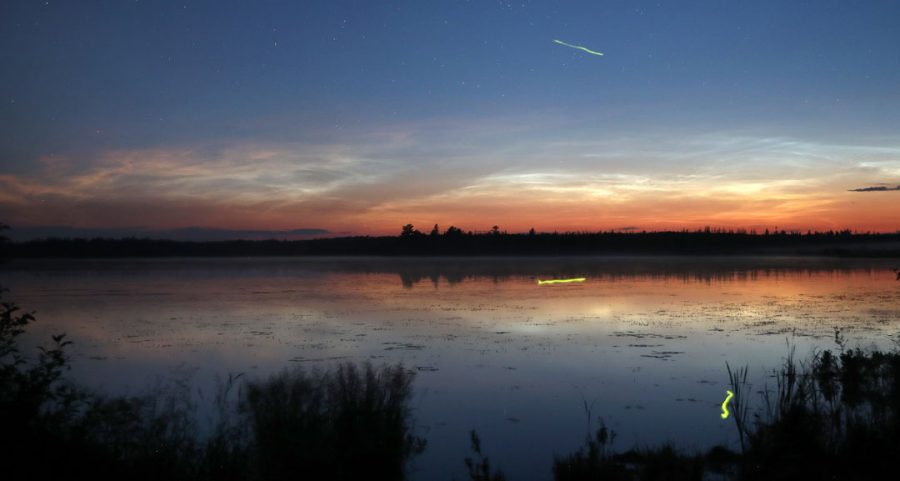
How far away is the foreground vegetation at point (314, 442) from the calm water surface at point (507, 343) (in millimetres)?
527

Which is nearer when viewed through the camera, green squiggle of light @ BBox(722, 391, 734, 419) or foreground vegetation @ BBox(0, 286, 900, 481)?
foreground vegetation @ BBox(0, 286, 900, 481)

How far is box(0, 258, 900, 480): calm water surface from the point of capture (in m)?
7.61

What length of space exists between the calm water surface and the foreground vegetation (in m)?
0.53

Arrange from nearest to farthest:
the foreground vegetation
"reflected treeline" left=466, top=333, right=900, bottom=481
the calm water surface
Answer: the foreground vegetation < "reflected treeline" left=466, top=333, right=900, bottom=481 < the calm water surface

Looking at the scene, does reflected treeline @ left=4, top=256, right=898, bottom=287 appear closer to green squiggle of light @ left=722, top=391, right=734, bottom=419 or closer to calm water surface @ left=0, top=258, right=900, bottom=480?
calm water surface @ left=0, top=258, right=900, bottom=480

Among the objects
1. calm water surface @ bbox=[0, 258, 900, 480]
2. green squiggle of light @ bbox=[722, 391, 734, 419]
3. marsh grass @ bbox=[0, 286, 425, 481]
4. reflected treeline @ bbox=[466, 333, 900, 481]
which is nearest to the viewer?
marsh grass @ bbox=[0, 286, 425, 481]

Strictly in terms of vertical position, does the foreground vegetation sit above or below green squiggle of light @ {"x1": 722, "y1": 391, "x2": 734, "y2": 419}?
above

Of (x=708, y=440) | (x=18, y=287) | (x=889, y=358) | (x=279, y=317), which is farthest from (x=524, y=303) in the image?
(x=18, y=287)

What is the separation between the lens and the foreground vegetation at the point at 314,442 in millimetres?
5160

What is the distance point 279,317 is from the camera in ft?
56.1

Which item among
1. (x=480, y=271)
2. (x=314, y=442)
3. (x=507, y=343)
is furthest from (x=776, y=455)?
(x=480, y=271)

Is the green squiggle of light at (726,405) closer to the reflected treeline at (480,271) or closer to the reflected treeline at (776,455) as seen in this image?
the reflected treeline at (776,455)

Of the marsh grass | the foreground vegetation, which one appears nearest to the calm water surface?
the foreground vegetation

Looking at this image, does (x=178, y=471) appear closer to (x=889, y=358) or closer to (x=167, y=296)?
(x=889, y=358)
